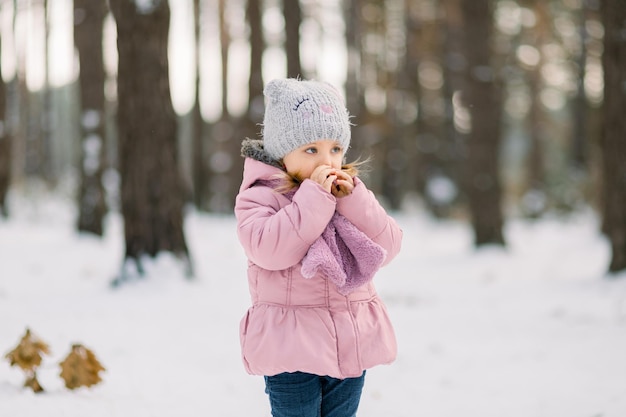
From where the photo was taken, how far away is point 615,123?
24.0 ft

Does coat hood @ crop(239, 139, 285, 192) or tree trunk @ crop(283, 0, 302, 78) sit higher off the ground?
tree trunk @ crop(283, 0, 302, 78)

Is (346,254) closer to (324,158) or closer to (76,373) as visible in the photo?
(324,158)

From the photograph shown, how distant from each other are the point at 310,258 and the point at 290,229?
0.12 meters

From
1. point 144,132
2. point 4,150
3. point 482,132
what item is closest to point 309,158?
point 144,132

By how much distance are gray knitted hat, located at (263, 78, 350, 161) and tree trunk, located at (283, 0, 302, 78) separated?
33.9 feet

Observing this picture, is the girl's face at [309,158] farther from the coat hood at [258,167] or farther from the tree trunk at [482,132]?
the tree trunk at [482,132]

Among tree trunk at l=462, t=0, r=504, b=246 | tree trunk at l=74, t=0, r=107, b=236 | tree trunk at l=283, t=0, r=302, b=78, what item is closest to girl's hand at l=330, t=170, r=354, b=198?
tree trunk at l=462, t=0, r=504, b=246

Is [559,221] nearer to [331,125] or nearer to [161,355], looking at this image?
[161,355]

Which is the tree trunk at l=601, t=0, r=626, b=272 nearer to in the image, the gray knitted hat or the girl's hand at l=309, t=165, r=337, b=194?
Result: the gray knitted hat

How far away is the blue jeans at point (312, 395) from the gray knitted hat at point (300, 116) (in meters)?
0.82

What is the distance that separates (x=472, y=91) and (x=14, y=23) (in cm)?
1597

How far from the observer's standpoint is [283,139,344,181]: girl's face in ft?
7.63

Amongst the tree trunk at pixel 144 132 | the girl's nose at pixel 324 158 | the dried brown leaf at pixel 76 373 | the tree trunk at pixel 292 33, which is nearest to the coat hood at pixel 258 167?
the girl's nose at pixel 324 158

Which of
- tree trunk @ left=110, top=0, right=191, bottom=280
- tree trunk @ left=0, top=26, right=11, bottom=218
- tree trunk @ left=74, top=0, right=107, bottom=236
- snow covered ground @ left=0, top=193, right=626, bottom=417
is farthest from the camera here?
tree trunk @ left=0, top=26, right=11, bottom=218
